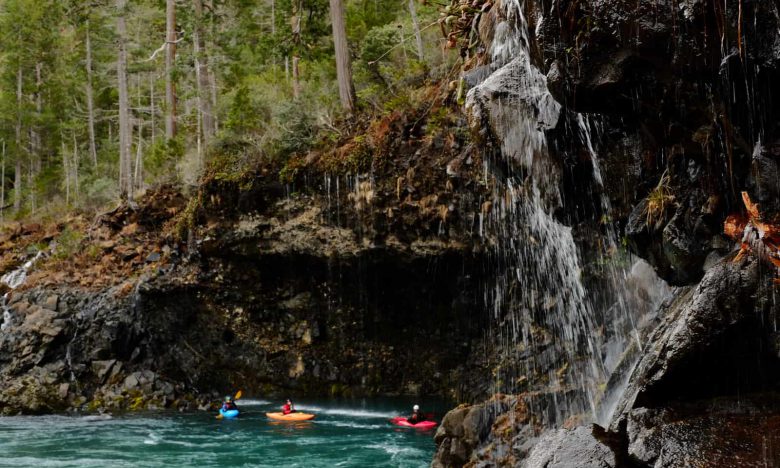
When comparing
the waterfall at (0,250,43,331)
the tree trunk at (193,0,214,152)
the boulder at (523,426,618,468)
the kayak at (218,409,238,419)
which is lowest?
the kayak at (218,409,238,419)

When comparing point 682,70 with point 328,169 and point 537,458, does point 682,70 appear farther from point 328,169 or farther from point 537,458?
point 328,169

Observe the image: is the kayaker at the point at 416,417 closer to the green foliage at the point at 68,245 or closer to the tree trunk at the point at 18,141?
the green foliage at the point at 68,245

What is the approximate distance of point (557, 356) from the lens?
1447cm

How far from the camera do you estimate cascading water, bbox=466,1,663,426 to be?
25.2 feet

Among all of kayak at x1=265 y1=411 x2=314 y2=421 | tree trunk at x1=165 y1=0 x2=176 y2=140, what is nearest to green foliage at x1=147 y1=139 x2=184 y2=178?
tree trunk at x1=165 y1=0 x2=176 y2=140

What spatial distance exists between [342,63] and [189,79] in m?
14.7

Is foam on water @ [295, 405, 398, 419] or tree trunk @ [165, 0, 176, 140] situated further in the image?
tree trunk @ [165, 0, 176, 140]

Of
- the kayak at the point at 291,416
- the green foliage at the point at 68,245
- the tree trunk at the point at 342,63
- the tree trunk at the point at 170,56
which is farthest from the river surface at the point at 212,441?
the tree trunk at the point at 170,56

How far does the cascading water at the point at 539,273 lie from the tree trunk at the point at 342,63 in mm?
5416

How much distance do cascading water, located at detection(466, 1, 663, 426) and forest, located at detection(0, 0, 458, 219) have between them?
12.3 ft

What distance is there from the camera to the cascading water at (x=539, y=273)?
7691 millimetres

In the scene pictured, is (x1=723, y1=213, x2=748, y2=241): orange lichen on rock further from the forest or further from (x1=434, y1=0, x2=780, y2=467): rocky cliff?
the forest

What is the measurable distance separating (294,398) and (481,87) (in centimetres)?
1380

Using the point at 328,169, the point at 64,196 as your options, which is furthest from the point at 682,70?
the point at 64,196
